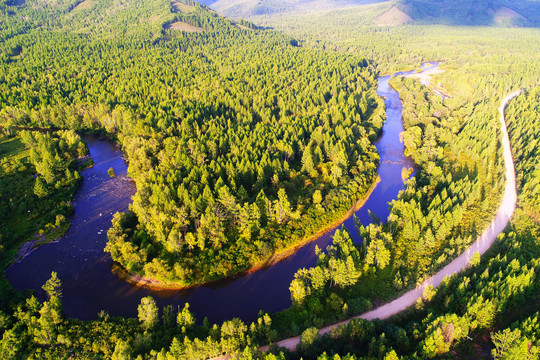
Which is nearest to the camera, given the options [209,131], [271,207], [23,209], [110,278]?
[110,278]

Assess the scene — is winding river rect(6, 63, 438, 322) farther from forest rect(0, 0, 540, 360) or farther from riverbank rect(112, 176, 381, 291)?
forest rect(0, 0, 540, 360)

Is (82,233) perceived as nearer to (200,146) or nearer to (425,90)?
(200,146)

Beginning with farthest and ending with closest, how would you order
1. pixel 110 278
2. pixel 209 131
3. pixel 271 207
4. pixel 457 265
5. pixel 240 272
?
pixel 209 131, pixel 271 207, pixel 240 272, pixel 110 278, pixel 457 265

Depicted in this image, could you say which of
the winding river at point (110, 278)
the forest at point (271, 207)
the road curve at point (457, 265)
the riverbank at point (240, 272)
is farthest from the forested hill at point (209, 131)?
the road curve at point (457, 265)

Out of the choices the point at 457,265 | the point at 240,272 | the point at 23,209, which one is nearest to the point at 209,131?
the point at 23,209

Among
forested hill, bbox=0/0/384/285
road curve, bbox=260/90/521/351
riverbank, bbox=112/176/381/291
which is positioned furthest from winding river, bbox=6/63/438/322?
road curve, bbox=260/90/521/351

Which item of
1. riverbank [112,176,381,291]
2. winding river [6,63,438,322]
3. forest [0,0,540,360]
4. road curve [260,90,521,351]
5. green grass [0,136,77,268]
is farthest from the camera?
green grass [0,136,77,268]

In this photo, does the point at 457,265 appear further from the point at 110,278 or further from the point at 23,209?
the point at 23,209

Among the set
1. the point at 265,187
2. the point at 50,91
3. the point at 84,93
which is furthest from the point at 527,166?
the point at 50,91
